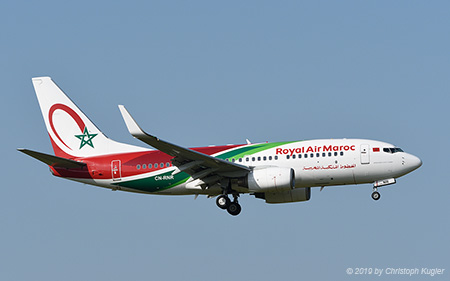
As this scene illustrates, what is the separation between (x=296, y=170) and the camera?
4912cm

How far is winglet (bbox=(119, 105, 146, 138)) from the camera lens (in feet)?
139

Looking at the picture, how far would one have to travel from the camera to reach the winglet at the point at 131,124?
42.4 meters

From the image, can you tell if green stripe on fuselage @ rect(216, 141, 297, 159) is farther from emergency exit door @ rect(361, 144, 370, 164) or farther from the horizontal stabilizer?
the horizontal stabilizer

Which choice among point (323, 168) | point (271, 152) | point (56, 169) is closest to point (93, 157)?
point (56, 169)

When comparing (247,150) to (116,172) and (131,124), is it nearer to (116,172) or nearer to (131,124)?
(116,172)

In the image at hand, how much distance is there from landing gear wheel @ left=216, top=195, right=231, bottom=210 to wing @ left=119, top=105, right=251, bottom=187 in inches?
41.9

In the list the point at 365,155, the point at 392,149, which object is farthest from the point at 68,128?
the point at 392,149

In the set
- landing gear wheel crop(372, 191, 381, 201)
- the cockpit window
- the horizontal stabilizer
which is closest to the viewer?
the cockpit window

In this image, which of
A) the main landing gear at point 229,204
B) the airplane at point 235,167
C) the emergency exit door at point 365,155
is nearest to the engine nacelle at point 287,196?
the airplane at point 235,167

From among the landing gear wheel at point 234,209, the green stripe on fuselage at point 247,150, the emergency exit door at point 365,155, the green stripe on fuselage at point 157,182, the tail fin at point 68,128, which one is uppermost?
the tail fin at point 68,128

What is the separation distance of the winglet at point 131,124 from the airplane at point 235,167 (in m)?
3.26

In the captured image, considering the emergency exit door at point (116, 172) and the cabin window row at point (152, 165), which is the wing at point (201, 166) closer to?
the cabin window row at point (152, 165)

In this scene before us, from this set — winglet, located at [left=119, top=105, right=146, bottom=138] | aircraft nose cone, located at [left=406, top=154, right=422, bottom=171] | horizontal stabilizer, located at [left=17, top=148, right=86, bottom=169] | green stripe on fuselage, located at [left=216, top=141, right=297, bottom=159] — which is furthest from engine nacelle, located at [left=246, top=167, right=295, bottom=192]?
horizontal stabilizer, located at [left=17, top=148, right=86, bottom=169]

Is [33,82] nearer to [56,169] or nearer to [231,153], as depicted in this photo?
[56,169]
